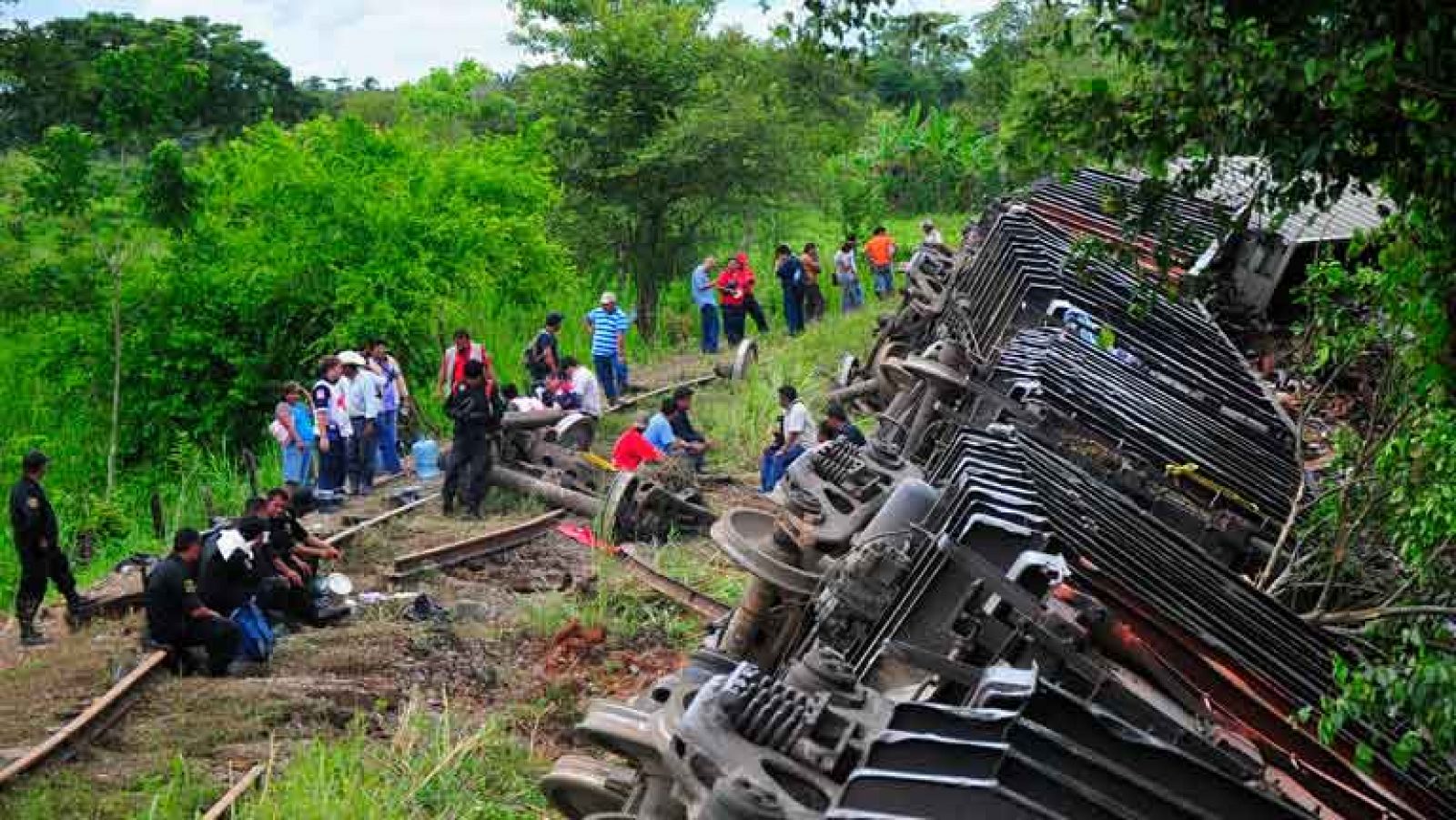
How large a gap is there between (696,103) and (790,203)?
3.33 meters

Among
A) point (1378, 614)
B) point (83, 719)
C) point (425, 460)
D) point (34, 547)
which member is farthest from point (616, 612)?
point (1378, 614)

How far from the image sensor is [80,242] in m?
21.5

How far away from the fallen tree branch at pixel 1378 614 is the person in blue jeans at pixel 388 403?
10.4m

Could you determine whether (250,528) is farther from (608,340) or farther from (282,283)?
(282,283)

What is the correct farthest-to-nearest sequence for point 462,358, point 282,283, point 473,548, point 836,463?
point 282,283, point 462,358, point 473,548, point 836,463

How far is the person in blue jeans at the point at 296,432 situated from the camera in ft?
50.4

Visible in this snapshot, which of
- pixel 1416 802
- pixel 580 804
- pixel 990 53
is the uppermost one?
pixel 990 53

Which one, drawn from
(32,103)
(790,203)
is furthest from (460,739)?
(32,103)

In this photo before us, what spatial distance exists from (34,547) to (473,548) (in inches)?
146

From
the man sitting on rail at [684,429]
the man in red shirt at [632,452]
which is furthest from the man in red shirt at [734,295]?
the man in red shirt at [632,452]

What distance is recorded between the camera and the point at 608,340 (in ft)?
66.0

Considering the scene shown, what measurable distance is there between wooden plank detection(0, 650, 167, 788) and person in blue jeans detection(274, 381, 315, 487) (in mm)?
5049

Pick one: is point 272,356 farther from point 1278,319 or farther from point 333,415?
point 1278,319

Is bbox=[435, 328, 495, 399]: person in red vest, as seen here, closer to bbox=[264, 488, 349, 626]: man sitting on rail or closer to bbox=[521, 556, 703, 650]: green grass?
bbox=[521, 556, 703, 650]: green grass
